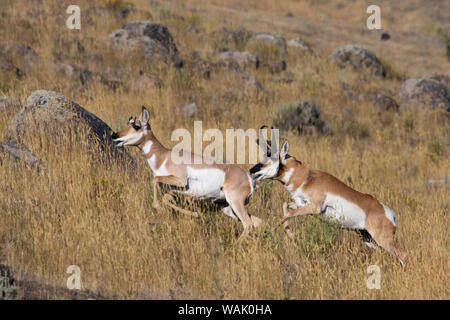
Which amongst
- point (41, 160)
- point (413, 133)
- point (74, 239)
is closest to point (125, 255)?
point (74, 239)

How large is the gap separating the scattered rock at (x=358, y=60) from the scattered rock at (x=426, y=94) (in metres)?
2.15

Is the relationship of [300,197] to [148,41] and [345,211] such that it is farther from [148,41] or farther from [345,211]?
[148,41]

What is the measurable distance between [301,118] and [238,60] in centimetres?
415

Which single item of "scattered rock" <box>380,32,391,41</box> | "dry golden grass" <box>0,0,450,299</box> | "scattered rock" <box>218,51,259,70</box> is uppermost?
"scattered rock" <box>380,32,391,41</box>

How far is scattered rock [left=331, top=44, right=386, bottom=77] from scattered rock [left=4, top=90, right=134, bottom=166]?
14.1m

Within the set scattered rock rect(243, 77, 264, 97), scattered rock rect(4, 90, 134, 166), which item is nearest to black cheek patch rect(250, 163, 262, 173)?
scattered rock rect(4, 90, 134, 166)

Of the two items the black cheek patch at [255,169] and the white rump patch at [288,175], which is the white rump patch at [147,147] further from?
the white rump patch at [288,175]

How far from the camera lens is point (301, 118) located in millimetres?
15836

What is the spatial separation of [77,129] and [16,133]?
108 centimetres

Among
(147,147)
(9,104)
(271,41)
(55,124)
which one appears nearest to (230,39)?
(271,41)

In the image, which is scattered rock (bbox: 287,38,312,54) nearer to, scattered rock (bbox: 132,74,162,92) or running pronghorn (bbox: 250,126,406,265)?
scattered rock (bbox: 132,74,162,92)

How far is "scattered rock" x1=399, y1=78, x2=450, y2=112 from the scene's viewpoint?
61.0ft

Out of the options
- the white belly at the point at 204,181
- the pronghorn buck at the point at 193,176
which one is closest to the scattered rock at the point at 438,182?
the pronghorn buck at the point at 193,176
